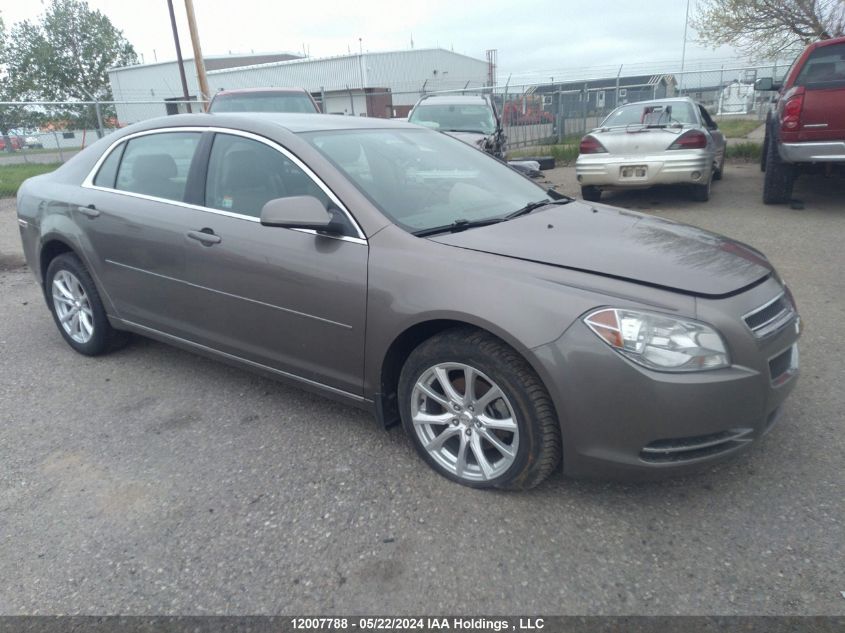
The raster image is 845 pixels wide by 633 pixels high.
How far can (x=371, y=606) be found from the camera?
2117mm

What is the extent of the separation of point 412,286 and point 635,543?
1327 millimetres

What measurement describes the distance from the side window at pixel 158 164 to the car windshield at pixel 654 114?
6840 millimetres

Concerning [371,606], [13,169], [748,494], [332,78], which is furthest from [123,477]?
[332,78]

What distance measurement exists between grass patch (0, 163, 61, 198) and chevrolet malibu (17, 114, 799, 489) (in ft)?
36.7

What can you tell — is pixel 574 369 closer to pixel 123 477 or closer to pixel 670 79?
pixel 123 477

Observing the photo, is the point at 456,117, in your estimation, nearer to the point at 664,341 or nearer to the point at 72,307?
the point at 72,307

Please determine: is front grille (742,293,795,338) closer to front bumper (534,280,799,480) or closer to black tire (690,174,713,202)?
front bumper (534,280,799,480)

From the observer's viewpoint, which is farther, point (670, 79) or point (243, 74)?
point (243, 74)

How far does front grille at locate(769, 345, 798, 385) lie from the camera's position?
2426 mm

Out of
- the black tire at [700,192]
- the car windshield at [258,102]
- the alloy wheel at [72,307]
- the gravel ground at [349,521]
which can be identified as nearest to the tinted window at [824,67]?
the black tire at [700,192]

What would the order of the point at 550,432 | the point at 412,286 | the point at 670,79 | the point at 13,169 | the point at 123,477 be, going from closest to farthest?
the point at 550,432 < the point at 412,286 < the point at 123,477 < the point at 13,169 < the point at 670,79

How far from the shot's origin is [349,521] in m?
2.54

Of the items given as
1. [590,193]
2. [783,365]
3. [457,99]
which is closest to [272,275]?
[783,365]

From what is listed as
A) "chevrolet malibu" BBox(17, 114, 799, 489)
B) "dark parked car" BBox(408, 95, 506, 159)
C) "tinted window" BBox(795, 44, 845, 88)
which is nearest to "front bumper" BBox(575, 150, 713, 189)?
"tinted window" BBox(795, 44, 845, 88)
